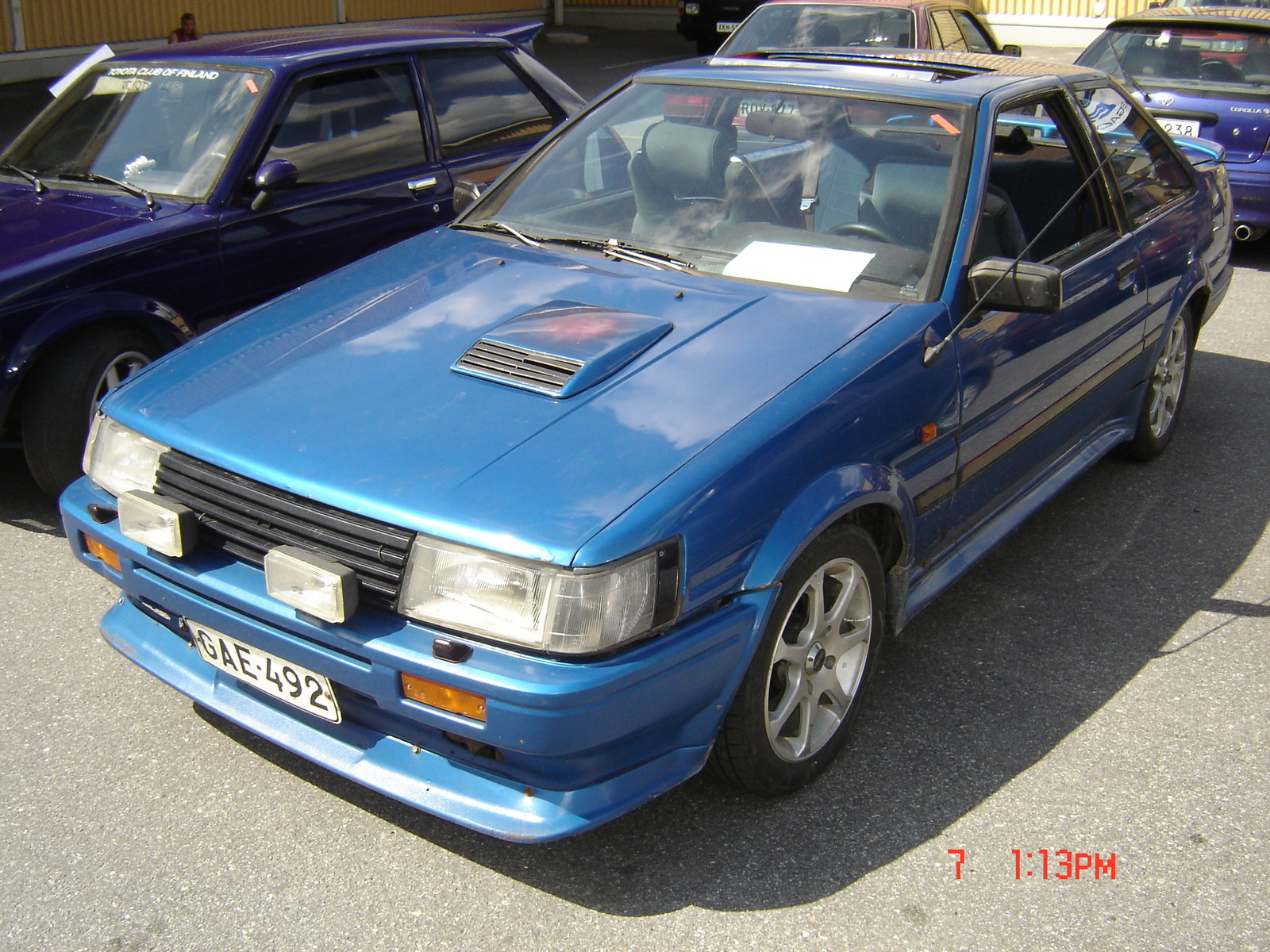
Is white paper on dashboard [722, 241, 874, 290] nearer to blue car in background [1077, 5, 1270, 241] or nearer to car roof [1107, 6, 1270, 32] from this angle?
blue car in background [1077, 5, 1270, 241]

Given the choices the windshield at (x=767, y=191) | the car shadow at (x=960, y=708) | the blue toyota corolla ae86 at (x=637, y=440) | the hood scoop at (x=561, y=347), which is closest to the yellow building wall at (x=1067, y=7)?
the car shadow at (x=960, y=708)

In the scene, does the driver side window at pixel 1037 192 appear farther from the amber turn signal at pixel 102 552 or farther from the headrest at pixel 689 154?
the amber turn signal at pixel 102 552

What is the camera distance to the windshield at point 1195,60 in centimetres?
762

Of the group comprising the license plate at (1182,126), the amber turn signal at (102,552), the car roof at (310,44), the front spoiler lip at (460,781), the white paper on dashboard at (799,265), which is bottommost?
the front spoiler lip at (460,781)

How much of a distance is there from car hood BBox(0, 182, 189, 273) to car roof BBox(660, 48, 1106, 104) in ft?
6.62

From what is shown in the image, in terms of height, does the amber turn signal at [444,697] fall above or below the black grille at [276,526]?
below

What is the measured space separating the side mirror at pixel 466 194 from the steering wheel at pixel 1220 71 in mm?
5886

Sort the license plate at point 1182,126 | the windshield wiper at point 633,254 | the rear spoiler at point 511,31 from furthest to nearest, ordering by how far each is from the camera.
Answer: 1. the license plate at point 1182,126
2. the rear spoiler at point 511,31
3. the windshield wiper at point 633,254

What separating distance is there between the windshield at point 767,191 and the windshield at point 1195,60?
5351 mm

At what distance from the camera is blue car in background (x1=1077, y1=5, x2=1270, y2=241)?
7477 millimetres

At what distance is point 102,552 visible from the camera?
2.87 m

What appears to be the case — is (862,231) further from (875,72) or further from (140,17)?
(140,17)

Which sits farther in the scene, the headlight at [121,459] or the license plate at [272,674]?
the headlight at [121,459]

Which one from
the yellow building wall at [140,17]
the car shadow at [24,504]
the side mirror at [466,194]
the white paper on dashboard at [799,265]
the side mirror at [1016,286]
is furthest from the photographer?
the yellow building wall at [140,17]
